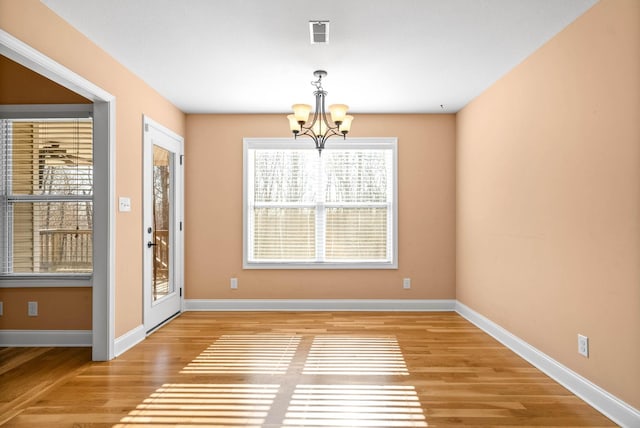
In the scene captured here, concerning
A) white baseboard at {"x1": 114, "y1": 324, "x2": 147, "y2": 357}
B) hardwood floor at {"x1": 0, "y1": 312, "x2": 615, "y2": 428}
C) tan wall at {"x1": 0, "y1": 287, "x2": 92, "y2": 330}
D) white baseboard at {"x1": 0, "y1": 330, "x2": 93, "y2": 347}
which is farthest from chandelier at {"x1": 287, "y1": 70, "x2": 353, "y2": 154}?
white baseboard at {"x1": 0, "y1": 330, "x2": 93, "y2": 347}

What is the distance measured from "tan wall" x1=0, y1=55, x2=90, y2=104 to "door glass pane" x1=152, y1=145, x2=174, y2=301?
960mm

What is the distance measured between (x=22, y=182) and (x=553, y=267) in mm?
4700

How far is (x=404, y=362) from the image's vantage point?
11.4 ft

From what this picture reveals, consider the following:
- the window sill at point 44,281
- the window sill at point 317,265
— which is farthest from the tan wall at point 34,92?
the window sill at point 317,265

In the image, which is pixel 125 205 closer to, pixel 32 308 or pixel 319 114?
pixel 32 308

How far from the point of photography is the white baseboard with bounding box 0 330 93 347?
3.93 meters

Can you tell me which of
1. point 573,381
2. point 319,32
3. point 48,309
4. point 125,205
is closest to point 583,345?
point 573,381

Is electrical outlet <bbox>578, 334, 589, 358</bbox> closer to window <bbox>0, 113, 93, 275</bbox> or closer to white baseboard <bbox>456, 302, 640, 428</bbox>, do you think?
white baseboard <bbox>456, 302, 640, 428</bbox>

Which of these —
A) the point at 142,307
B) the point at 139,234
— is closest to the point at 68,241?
the point at 139,234

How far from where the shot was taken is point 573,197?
114 inches

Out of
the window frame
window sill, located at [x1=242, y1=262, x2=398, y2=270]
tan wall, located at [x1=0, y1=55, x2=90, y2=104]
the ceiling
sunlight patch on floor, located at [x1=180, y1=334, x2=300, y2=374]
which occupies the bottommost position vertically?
sunlight patch on floor, located at [x1=180, y1=334, x2=300, y2=374]

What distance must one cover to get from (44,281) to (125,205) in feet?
3.57

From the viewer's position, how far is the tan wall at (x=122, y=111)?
9.15 ft

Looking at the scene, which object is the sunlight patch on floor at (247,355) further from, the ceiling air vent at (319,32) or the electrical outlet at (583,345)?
the ceiling air vent at (319,32)
